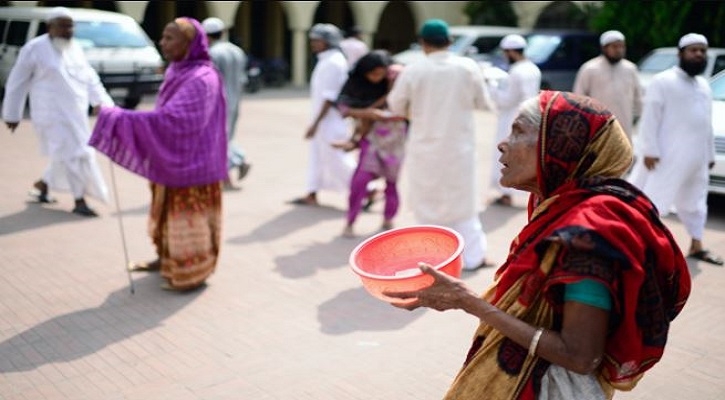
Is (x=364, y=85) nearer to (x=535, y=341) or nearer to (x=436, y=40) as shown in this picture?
(x=436, y=40)

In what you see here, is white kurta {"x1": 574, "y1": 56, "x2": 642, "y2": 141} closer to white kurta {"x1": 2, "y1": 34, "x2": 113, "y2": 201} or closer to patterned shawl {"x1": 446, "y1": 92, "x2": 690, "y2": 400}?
white kurta {"x1": 2, "y1": 34, "x2": 113, "y2": 201}

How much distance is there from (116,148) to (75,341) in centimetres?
116

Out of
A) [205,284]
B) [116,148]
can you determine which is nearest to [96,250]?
[205,284]

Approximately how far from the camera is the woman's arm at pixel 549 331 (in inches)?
72.0

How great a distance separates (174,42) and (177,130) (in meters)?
0.56

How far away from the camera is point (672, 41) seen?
1645 centimetres

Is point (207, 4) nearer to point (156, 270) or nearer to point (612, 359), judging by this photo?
point (156, 270)

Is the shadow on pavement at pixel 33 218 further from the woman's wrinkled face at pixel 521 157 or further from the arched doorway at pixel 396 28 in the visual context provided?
the arched doorway at pixel 396 28

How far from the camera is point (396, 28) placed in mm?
30078

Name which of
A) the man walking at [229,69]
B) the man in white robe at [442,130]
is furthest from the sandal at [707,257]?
the man walking at [229,69]

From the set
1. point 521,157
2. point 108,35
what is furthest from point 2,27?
point 521,157

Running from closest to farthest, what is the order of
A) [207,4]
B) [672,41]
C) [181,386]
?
[181,386]
[672,41]
[207,4]

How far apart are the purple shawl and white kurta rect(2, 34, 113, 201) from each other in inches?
84.8

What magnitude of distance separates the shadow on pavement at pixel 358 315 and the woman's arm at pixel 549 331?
2.49 meters
